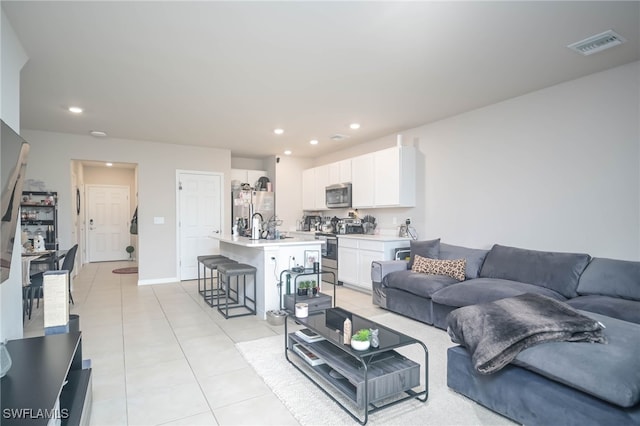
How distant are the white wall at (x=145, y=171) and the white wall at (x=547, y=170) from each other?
4.63 m

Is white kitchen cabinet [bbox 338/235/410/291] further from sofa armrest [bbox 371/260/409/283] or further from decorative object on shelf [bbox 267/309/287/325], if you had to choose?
decorative object on shelf [bbox 267/309/287/325]

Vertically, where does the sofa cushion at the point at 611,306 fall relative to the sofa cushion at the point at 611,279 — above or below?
below

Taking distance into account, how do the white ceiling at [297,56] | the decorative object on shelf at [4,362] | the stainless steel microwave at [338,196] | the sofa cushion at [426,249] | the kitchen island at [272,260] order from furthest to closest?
the stainless steel microwave at [338,196]
the sofa cushion at [426,249]
the kitchen island at [272,260]
the white ceiling at [297,56]
the decorative object on shelf at [4,362]

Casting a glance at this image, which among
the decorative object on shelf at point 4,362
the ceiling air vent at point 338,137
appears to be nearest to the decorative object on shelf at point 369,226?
the ceiling air vent at point 338,137

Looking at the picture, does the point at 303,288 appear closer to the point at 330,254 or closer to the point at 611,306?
the point at 330,254

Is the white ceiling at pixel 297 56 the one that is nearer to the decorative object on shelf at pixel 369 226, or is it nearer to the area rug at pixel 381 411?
the decorative object on shelf at pixel 369 226

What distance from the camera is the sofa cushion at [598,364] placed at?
5.23ft

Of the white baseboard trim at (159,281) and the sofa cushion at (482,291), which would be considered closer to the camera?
the sofa cushion at (482,291)

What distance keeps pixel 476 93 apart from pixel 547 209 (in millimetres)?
1498

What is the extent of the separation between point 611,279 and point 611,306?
15.5 inches

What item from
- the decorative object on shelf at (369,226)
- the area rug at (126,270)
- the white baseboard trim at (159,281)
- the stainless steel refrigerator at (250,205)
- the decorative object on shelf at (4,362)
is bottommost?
the area rug at (126,270)

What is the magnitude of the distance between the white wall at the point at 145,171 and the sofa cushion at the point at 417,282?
4.27 m

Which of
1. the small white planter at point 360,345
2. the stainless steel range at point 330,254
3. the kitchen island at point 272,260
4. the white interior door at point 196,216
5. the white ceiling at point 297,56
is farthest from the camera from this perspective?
the white interior door at point 196,216

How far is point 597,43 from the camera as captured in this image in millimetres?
2660
